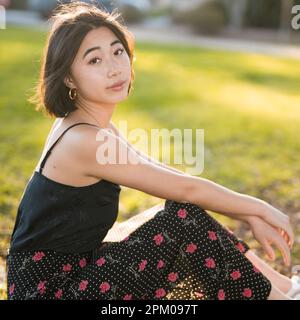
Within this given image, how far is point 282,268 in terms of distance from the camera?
3.32m

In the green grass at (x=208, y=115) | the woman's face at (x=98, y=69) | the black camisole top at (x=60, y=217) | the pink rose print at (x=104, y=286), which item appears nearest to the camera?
the pink rose print at (x=104, y=286)

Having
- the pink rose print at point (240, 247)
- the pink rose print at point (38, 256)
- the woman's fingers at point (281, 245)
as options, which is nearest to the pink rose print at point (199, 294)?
the pink rose print at point (240, 247)

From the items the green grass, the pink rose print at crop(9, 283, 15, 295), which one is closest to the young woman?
the pink rose print at crop(9, 283, 15, 295)

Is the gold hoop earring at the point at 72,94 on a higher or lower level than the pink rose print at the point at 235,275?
higher

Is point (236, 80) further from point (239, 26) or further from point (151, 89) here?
point (239, 26)

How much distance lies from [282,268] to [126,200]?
144 cm

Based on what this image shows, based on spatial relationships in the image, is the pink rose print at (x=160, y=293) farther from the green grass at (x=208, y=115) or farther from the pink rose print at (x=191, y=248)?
the green grass at (x=208, y=115)

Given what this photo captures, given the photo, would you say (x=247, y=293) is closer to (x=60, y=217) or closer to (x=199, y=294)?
(x=199, y=294)

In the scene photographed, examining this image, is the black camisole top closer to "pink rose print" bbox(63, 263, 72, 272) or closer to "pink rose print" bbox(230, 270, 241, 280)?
"pink rose print" bbox(63, 263, 72, 272)

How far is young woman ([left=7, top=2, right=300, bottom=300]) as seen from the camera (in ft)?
7.82

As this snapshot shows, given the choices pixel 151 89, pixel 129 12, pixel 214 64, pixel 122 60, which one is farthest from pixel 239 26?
pixel 122 60

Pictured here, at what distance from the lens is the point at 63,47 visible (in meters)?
2.50

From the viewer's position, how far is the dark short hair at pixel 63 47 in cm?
250

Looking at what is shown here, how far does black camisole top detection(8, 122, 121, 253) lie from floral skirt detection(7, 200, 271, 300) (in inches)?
1.6
